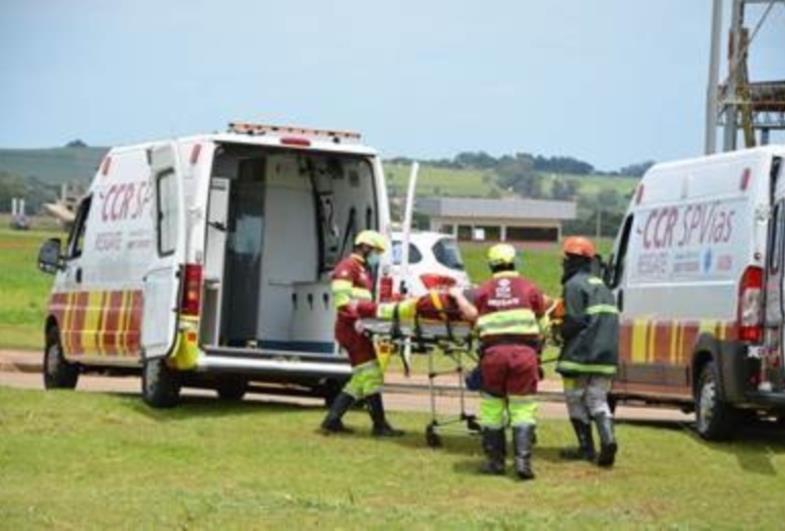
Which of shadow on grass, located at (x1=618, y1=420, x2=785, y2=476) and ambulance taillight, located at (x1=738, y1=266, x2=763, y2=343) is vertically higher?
ambulance taillight, located at (x1=738, y1=266, x2=763, y2=343)

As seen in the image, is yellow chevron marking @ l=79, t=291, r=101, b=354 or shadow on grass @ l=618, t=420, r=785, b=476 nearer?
shadow on grass @ l=618, t=420, r=785, b=476

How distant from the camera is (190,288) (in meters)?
15.7

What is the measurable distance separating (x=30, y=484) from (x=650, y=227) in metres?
7.59

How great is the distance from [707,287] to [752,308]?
1.13 metres

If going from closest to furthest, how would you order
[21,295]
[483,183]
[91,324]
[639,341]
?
1. [639,341]
2. [91,324]
3. [21,295]
4. [483,183]

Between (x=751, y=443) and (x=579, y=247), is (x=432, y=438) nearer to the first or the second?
(x=579, y=247)

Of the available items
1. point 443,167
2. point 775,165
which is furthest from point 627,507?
point 443,167

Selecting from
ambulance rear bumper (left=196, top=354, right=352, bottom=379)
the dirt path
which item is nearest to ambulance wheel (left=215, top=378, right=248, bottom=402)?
the dirt path

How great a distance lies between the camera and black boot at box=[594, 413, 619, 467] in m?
13.3

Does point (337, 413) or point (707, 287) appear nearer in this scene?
point (337, 413)

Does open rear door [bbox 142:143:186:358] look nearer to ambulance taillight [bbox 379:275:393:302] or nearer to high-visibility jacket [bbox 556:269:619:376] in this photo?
ambulance taillight [bbox 379:275:393:302]

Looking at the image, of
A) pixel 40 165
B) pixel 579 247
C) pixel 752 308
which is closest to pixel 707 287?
pixel 752 308

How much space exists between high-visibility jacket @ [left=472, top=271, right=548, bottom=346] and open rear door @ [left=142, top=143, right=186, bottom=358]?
12.1 feet

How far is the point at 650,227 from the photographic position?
17.7 meters
